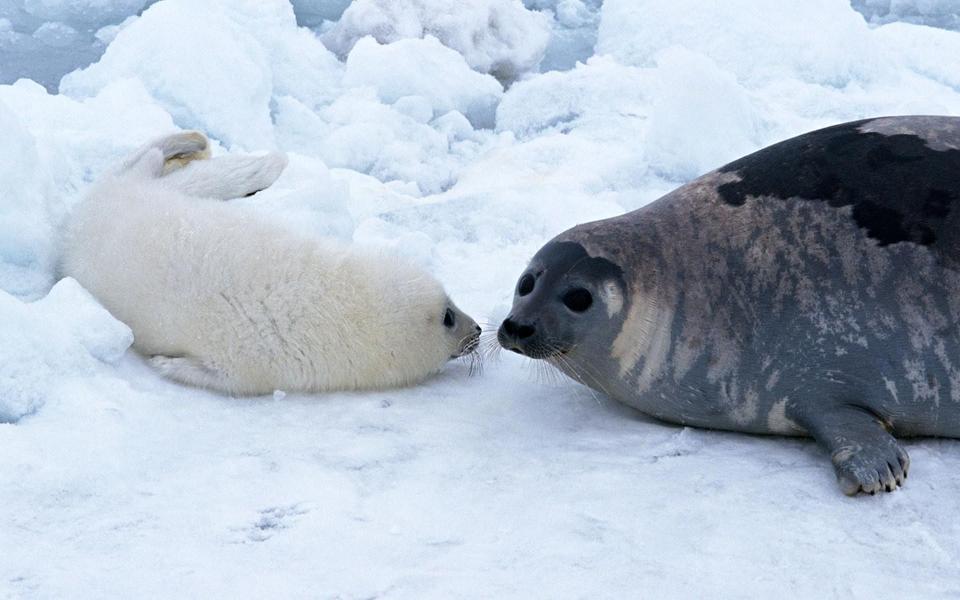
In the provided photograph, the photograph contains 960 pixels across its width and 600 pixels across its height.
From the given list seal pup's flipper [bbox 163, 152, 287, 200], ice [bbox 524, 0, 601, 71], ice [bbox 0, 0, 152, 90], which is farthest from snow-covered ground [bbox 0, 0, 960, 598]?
ice [bbox 524, 0, 601, 71]

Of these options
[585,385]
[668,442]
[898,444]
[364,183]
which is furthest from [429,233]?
[898,444]

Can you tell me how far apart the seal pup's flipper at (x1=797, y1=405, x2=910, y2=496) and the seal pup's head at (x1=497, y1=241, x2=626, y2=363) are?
0.51m

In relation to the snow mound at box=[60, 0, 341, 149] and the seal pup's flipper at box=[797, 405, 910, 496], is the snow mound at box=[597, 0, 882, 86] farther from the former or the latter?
the seal pup's flipper at box=[797, 405, 910, 496]

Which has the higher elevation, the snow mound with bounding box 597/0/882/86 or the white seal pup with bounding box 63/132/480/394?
the snow mound with bounding box 597/0/882/86

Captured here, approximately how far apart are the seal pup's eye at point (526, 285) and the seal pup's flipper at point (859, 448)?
0.70 metres

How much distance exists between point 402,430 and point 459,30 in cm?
469

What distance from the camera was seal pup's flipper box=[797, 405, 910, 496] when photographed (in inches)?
85.1

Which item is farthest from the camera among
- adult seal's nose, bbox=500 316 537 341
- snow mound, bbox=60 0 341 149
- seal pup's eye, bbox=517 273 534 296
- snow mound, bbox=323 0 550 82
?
snow mound, bbox=323 0 550 82

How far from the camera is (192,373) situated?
278 cm

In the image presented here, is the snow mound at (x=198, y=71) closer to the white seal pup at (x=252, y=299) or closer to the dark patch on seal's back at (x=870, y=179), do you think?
the white seal pup at (x=252, y=299)

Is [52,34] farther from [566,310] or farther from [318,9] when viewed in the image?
[566,310]

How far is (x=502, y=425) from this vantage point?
269cm

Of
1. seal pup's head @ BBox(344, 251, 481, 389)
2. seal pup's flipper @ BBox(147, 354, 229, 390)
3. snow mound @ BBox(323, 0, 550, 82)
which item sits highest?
snow mound @ BBox(323, 0, 550, 82)

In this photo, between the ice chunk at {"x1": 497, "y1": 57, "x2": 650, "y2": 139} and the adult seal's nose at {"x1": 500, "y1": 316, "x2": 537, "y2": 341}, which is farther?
the ice chunk at {"x1": 497, "y1": 57, "x2": 650, "y2": 139}
